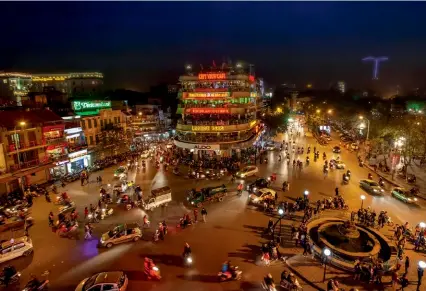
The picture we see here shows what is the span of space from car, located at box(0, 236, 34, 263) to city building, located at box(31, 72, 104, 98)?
6511 centimetres

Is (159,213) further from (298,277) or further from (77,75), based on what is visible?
(77,75)

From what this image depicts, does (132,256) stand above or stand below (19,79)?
below

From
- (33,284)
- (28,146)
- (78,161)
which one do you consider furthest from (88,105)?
(33,284)

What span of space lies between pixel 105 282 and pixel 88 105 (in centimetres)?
3820

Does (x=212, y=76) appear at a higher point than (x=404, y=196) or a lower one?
higher

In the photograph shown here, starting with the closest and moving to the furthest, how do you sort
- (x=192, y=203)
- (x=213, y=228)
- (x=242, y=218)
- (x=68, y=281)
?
(x=68, y=281) → (x=213, y=228) → (x=242, y=218) → (x=192, y=203)

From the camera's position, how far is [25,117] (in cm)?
3291

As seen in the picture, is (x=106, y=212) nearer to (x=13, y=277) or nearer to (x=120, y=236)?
(x=120, y=236)

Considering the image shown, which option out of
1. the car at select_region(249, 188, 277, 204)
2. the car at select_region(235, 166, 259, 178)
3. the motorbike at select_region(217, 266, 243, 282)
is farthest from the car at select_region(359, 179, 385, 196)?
the motorbike at select_region(217, 266, 243, 282)

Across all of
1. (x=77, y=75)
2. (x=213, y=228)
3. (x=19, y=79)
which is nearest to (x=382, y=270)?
(x=213, y=228)

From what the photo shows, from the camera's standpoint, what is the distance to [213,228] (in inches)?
862

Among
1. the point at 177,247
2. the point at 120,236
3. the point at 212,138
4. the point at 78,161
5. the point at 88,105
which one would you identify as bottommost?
the point at 177,247

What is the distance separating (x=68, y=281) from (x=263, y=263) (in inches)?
459

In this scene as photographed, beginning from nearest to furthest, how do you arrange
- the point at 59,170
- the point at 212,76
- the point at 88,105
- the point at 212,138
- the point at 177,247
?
the point at 177,247 < the point at 59,170 < the point at 212,138 < the point at 88,105 < the point at 212,76
